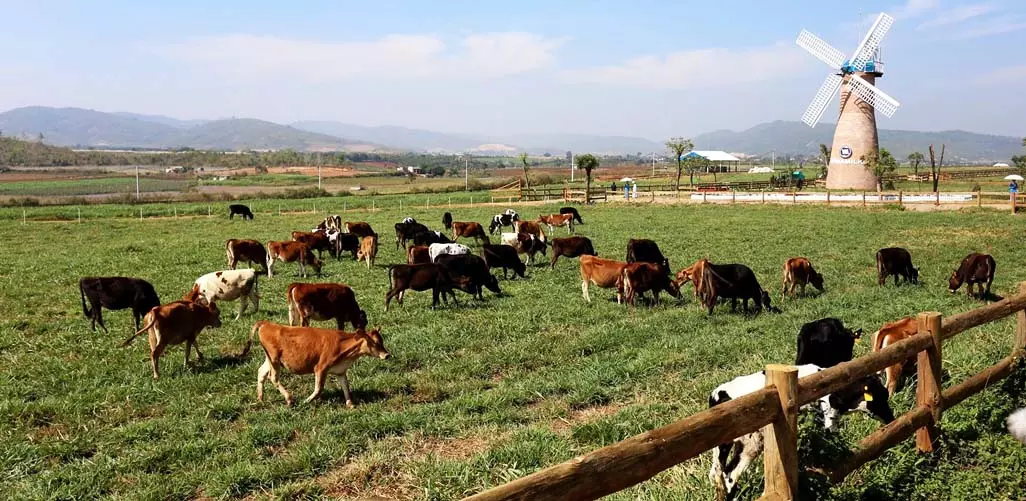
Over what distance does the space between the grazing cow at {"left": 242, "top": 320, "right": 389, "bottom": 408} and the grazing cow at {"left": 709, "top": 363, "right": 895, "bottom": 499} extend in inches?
160

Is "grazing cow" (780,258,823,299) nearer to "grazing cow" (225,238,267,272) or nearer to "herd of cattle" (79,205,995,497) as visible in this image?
"herd of cattle" (79,205,995,497)

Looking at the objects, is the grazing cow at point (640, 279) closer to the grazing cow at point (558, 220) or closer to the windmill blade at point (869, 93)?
the grazing cow at point (558, 220)

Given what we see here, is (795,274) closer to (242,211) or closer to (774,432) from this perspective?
(774,432)

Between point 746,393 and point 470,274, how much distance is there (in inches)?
395

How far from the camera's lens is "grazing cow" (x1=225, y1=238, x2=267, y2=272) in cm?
1777

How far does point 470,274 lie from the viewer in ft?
48.0

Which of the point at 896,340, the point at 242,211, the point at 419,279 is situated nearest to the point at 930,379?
the point at 896,340

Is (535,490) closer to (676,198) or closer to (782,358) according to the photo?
(782,358)

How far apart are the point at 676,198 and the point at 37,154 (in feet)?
644

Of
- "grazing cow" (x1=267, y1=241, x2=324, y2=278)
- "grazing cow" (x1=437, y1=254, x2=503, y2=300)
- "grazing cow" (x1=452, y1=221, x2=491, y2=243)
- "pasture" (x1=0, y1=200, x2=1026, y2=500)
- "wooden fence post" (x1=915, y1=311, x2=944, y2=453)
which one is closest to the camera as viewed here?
"wooden fence post" (x1=915, y1=311, x2=944, y2=453)

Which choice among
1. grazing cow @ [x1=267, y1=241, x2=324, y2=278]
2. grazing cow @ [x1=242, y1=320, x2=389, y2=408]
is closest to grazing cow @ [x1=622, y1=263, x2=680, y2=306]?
grazing cow @ [x1=242, y1=320, x2=389, y2=408]

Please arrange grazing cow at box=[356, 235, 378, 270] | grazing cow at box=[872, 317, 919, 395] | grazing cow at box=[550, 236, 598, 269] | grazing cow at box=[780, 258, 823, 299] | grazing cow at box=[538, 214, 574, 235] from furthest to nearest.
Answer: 1. grazing cow at box=[538, 214, 574, 235]
2. grazing cow at box=[550, 236, 598, 269]
3. grazing cow at box=[356, 235, 378, 270]
4. grazing cow at box=[780, 258, 823, 299]
5. grazing cow at box=[872, 317, 919, 395]

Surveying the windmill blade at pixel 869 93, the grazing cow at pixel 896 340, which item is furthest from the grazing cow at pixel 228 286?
the windmill blade at pixel 869 93

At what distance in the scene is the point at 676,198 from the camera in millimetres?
48250
